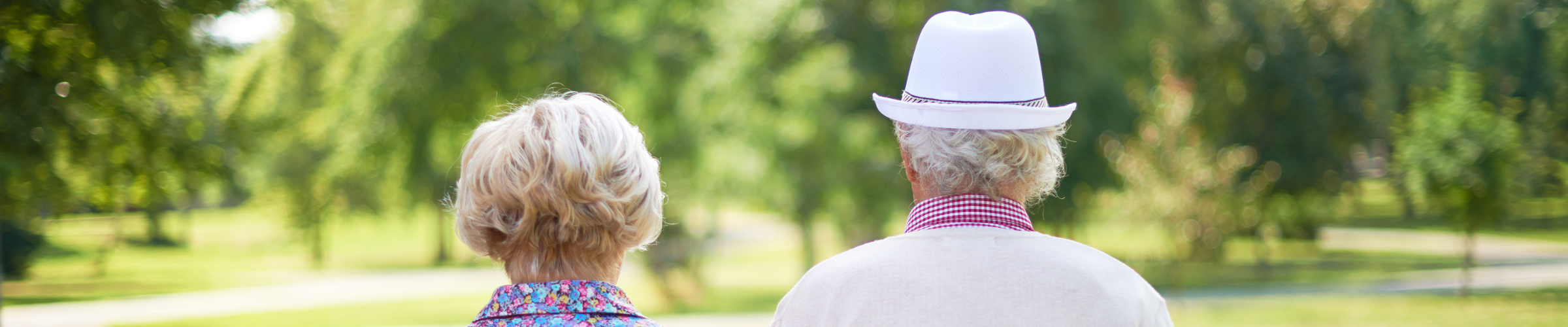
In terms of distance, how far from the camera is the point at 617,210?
1.59 m

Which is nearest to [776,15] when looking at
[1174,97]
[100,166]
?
[1174,97]

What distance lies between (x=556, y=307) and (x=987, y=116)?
76 centimetres

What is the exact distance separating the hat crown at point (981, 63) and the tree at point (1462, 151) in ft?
42.3

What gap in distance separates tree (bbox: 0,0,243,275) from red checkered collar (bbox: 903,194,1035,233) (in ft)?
24.3

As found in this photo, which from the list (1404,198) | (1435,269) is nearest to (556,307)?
(1404,198)

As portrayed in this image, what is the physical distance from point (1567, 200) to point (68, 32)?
A: 16858mm

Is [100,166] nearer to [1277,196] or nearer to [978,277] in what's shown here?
[978,277]

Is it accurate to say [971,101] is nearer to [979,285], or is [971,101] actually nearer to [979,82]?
[979,82]

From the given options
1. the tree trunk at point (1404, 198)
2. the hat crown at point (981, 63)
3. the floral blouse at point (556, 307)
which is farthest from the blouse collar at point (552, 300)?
the tree trunk at point (1404, 198)

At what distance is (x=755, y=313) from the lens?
54.1 feet

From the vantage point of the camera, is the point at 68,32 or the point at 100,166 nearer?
the point at 68,32

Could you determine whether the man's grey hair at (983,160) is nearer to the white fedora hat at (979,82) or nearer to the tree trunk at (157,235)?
the white fedora hat at (979,82)

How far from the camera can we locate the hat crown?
1577 mm

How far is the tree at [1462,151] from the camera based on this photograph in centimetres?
1234
